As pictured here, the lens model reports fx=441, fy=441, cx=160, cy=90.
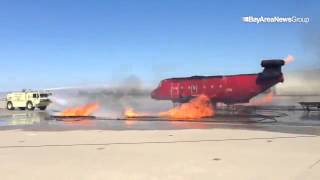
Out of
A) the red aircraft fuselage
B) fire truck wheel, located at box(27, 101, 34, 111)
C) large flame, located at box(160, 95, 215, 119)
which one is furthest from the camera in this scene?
fire truck wheel, located at box(27, 101, 34, 111)

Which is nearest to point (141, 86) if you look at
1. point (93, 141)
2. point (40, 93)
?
point (40, 93)

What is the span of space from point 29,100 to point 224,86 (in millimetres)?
26635

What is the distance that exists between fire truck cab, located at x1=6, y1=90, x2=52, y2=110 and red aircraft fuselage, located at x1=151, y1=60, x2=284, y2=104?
16931mm

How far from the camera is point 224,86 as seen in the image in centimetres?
3903

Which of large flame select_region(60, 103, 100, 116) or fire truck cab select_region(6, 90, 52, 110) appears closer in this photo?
large flame select_region(60, 103, 100, 116)

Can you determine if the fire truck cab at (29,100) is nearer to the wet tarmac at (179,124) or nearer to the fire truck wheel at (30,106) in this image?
the fire truck wheel at (30,106)

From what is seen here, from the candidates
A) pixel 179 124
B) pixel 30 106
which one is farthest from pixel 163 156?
pixel 30 106

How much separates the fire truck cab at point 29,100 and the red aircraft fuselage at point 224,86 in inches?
667

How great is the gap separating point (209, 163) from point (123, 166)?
2279 mm

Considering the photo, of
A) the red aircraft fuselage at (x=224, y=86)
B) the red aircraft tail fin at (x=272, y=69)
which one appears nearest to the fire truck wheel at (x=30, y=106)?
the red aircraft fuselage at (x=224, y=86)

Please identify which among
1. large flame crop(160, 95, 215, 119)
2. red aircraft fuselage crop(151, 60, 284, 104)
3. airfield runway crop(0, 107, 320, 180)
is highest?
red aircraft fuselage crop(151, 60, 284, 104)

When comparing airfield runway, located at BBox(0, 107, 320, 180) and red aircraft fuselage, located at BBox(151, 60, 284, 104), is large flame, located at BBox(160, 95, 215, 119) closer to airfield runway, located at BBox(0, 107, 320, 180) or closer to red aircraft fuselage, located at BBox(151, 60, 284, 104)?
red aircraft fuselage, located at BBox(151, 60, 284, 104)

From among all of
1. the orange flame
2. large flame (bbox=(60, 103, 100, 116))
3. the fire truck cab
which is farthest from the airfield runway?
the fire truck cab

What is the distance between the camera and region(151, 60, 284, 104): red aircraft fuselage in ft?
119
